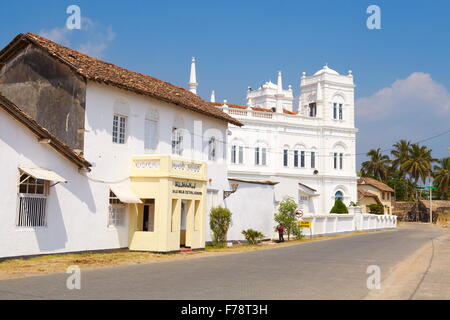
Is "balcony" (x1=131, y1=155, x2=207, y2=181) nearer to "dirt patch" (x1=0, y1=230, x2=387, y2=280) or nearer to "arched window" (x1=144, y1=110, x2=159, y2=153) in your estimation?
"arched window" (x1=144, y1=110, x2=159, y2=153)

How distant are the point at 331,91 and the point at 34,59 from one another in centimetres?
4053

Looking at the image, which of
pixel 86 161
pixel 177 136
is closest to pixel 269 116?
pixel 177 136

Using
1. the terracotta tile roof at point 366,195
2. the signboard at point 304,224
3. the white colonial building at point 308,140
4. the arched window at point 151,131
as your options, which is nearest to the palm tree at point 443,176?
the terracotta tile roof at point 366,195

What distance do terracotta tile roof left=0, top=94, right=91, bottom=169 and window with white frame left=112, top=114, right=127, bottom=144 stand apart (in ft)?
7.77

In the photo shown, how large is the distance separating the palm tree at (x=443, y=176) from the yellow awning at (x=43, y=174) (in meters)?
73.1

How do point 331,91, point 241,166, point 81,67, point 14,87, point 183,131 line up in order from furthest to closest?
point 331,91
point 241,166
point 183,131
point 14,87
point 81,67

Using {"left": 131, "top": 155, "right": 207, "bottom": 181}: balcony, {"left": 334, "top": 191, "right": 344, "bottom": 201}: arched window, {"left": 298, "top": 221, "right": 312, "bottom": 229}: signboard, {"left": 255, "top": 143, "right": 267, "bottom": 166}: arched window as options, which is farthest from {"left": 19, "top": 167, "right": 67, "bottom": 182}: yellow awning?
{"left": 334, "top": 191, "right": 344, "bottom": 201}: arched window

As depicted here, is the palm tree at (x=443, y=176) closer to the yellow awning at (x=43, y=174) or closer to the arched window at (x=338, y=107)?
the arched window at (x=338, y=107)

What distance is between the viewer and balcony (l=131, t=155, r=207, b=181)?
20609 mm

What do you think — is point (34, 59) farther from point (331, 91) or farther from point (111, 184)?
A: point (331, 91)

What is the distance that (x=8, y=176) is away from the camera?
16.4 metres

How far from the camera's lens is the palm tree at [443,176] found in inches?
3162
